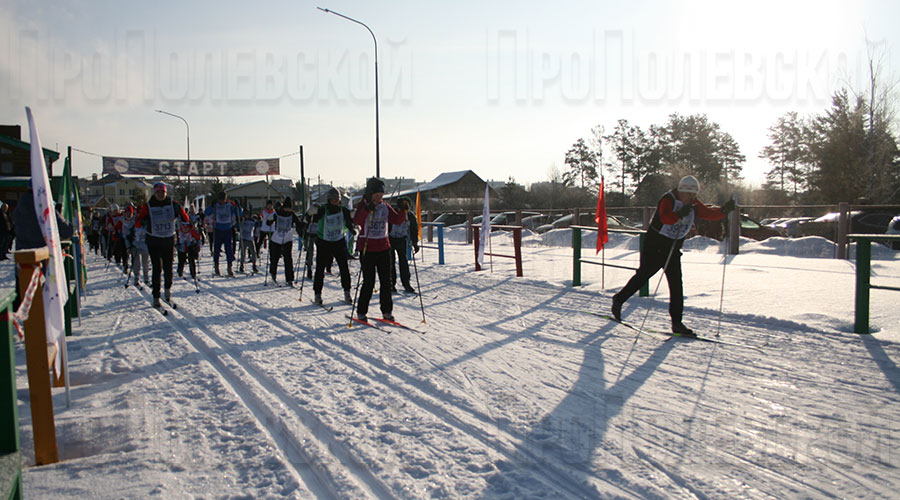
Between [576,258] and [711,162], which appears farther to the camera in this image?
[711,162]

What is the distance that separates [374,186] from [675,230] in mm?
3650

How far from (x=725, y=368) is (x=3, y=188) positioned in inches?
1667

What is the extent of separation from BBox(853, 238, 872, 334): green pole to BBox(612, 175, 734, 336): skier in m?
1.37

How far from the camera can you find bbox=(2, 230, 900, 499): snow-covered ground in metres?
3.02

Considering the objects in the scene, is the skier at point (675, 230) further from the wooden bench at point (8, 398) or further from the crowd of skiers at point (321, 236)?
the wooden bench at point (8, 398)

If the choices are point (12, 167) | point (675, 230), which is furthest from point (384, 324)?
point (12, 167)

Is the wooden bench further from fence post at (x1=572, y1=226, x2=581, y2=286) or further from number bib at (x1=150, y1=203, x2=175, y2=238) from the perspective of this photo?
fence post at (x1=572, y1=226, x2=581, y2=286)

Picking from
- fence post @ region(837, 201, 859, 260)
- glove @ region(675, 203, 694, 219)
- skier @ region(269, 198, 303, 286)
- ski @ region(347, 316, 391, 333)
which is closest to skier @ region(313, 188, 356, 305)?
ski @ region(347, 316, 391, 333)

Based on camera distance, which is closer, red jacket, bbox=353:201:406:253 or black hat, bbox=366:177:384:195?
black hat, bbox=366:177:384:195

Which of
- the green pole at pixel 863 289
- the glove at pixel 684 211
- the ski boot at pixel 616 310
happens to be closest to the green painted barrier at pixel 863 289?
the green pole at pixel 863 289

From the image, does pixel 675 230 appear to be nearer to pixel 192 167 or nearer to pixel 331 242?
pixel 331 242

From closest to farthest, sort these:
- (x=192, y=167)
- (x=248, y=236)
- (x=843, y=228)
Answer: (x=843, y=228) → (x=248, y=236) → (x=192, y=167)

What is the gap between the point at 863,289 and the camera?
5949mm

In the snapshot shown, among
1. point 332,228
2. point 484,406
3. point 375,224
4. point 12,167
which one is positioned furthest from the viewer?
point 12,167
